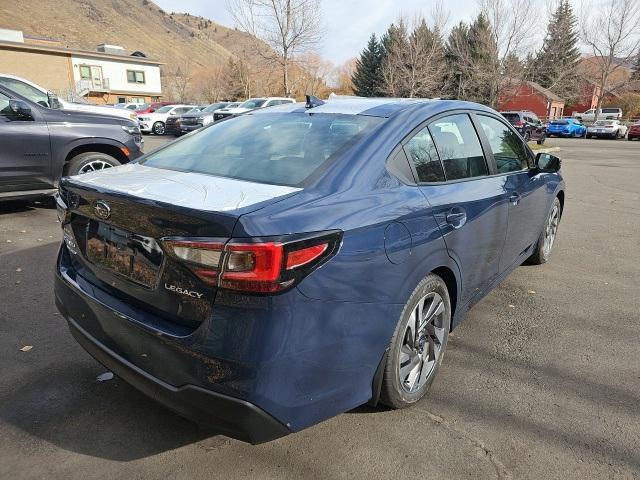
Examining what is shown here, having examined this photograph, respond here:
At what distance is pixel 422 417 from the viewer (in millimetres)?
2666

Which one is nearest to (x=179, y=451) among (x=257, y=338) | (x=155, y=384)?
(x=155, y=384)

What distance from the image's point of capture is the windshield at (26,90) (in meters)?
7.18

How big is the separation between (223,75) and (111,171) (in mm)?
71992

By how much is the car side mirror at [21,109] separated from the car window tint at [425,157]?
18.6 feet

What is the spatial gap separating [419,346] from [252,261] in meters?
1.33

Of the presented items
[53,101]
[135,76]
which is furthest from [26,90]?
[135,76]

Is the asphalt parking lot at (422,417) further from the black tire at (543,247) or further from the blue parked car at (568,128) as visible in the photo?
the blue parked car at (568,128)

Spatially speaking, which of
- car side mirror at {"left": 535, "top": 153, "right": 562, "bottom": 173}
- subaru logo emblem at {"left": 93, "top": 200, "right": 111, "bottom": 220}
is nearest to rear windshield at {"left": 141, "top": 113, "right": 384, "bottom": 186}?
subaru logo emblem at {"left": 93, "top": 200, "right": 111, "bottom": 220}

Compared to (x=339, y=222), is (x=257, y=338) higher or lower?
lower

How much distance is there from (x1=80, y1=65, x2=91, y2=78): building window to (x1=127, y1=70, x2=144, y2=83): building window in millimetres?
4862

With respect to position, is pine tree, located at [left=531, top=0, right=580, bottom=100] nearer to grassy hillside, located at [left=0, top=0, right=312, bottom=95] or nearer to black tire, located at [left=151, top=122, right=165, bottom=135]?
black tire, located at [left=151, top=122, right=165, bottom=135]

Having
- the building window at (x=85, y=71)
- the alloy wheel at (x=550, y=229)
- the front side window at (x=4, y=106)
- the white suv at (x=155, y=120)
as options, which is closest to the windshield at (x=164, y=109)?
the white suv at (x=155, y=120)

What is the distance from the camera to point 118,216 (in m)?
2.14

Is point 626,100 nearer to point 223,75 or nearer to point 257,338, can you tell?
point 223,75
